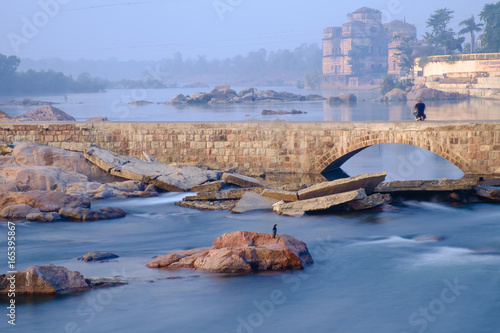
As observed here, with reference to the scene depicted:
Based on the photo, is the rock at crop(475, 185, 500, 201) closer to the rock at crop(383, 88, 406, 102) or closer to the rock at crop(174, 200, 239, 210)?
the rock at crop(174, 200, 239, 210)

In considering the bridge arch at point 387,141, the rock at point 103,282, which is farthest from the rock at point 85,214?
the bridge arch at point 387,141

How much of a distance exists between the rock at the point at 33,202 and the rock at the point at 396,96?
8197cm

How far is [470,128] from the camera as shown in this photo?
65.2 feet

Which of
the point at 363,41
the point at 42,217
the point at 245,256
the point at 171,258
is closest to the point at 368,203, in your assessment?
the point at 245,256

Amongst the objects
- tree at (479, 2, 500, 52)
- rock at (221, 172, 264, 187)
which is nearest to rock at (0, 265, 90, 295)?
rock at (221, 172, 264, 187)

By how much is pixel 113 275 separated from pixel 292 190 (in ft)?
23.4

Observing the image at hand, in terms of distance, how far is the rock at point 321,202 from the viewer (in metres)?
15.2

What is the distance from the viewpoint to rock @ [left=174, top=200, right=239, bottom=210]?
16.2m

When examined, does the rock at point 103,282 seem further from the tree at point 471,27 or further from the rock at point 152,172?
the tree at point 471,27

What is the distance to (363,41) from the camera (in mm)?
173125

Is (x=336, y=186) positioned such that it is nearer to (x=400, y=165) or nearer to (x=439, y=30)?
(x=400, y=165)

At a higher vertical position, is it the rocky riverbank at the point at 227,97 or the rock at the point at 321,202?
the rocky riverbank at the point at 227,97

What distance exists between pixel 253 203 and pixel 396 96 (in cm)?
8114

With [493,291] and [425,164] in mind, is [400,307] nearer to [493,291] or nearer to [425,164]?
[493,291]
